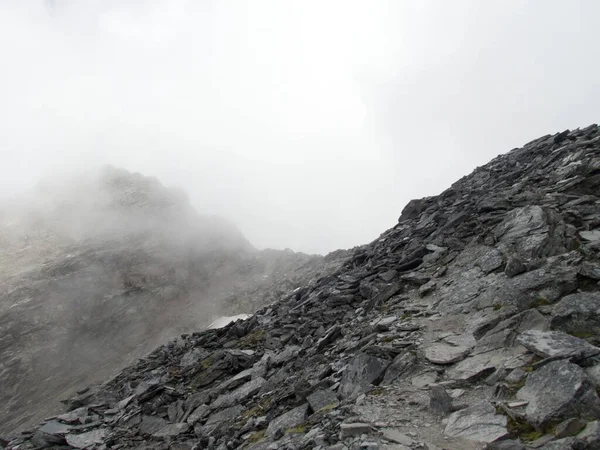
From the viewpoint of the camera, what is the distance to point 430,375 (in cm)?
1229

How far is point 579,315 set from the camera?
10.8 metres

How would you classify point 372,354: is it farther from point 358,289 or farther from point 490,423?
point 358,289

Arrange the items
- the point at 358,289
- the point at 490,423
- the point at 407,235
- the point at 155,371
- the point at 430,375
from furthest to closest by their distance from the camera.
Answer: the point at 407,235, the point at 155,371, the point at 358,289, the point at 430,375, the point at 490,423

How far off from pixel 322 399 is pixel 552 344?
7366 millimetres

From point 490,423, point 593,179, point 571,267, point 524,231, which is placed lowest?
point 490,423

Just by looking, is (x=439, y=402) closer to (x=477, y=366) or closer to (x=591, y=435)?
(x=477, y=366)

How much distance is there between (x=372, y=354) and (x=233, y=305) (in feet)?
270

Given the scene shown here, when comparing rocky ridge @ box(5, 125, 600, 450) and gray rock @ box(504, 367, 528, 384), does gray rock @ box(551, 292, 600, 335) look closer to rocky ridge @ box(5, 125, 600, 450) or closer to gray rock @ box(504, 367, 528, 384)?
rocky ridge @ box(5, 125, 600, 450)

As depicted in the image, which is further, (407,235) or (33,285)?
(33,285)

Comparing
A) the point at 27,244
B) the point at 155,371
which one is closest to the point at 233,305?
the point at 27,244

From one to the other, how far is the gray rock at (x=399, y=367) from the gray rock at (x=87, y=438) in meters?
15.8

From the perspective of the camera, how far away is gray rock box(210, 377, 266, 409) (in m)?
19.0

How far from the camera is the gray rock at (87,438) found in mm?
19567

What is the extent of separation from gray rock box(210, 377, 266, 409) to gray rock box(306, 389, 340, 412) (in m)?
6.26
